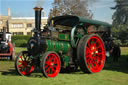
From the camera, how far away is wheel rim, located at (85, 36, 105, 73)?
784 centimetres

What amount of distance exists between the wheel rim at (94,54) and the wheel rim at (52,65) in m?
1.20

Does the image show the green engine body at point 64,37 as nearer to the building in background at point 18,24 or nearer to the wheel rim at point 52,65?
the wheel rim at point 52,65

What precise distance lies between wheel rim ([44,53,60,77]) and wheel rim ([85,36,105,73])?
47.4 inches

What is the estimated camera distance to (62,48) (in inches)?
297

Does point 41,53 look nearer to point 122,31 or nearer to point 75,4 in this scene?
point 122,31

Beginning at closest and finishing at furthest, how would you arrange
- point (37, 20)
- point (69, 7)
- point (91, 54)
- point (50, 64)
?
point (50, 64)
point (37, 20)
point (91, 54)
point (69, 7)

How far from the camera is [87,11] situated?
29266 millimetres

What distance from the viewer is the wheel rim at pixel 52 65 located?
673 centimetres

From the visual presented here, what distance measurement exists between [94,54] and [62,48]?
1268 mm

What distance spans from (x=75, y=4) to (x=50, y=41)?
21125 millimetres

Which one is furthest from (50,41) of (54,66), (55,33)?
(54,66)

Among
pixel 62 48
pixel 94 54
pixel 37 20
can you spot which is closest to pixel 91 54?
pixel 94 54

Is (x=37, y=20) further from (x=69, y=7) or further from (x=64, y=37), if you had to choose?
(x=69, y=7)

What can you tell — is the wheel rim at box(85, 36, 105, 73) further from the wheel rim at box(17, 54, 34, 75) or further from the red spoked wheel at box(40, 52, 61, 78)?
the wheel rim at box(17, 54, 34, 75)
